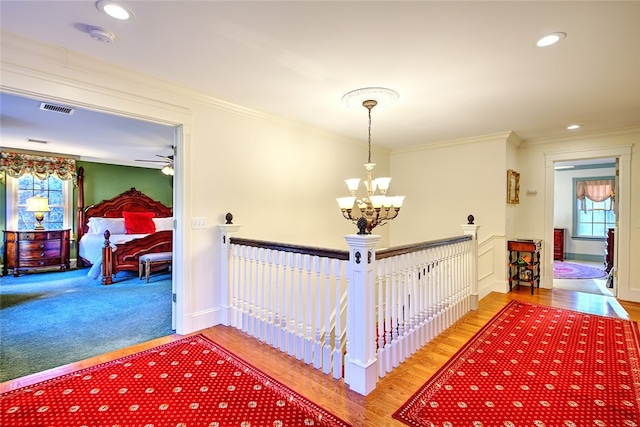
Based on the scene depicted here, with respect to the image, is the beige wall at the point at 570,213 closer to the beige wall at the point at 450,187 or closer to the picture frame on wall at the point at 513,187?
the picture frame on wall at the point at 513,187

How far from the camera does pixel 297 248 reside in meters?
2.54

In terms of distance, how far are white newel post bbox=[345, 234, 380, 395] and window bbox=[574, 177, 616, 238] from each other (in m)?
8.38

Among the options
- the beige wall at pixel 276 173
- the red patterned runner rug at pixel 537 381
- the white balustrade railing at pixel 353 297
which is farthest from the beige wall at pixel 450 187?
the red patterned runner rug at pixel 537 381

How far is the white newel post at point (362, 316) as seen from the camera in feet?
6.74

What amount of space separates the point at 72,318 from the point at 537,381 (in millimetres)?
4409

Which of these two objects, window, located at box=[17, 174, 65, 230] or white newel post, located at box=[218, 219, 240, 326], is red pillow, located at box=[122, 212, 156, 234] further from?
white newel post, located at box=[218, 219, 240, 326]

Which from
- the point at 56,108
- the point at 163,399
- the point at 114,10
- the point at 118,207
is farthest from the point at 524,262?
the point at 118,207

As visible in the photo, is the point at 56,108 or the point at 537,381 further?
the point at 56,108

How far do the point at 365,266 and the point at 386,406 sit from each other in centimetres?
85

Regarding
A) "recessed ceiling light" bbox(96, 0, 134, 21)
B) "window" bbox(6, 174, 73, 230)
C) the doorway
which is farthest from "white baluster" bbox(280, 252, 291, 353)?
the doorway

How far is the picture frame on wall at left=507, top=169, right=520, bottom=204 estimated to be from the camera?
15.4 feet

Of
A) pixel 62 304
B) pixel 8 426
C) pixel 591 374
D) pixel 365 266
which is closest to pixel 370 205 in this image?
pixel 365 266

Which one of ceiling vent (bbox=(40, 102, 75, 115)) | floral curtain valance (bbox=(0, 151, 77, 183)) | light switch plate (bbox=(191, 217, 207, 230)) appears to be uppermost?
ceiling vent (bbox=(40, 102, 75, 115))

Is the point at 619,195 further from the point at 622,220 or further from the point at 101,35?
the point at 101,35
